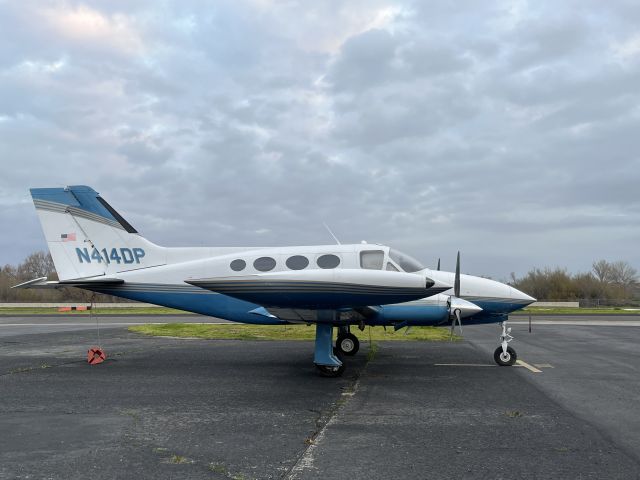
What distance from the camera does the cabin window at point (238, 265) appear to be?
12.1 meters

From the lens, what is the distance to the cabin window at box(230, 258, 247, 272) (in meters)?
12.1

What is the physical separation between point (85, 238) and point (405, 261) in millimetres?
7839

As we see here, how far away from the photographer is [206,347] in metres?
16.2

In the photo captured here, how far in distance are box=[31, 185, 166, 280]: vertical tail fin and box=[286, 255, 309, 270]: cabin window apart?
340 centimetres

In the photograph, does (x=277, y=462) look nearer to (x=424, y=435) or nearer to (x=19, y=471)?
(x=424, y=435)

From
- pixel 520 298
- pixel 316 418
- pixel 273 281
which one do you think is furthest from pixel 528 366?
pixel 316 418

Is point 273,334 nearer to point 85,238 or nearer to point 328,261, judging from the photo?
point 85,238

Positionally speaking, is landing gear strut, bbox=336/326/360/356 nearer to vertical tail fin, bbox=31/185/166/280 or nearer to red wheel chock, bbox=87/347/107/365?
vertical tail fin, bbox=31/185/166/280

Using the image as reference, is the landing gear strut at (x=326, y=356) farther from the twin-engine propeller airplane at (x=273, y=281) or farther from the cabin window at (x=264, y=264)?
the cabin window at (x=264, y=264)

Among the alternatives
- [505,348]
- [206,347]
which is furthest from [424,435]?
[206,347]

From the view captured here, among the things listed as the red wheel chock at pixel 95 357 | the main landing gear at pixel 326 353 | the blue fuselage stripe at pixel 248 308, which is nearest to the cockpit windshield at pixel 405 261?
the blue fuselage stripe at pixel 248 308

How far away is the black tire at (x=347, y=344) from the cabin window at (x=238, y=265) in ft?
11.6

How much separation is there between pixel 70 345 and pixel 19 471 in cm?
1306

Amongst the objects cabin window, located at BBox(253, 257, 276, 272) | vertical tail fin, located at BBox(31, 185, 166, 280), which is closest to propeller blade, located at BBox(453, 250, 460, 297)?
cabin window, located at BBox(253, 257, 276, 272)
